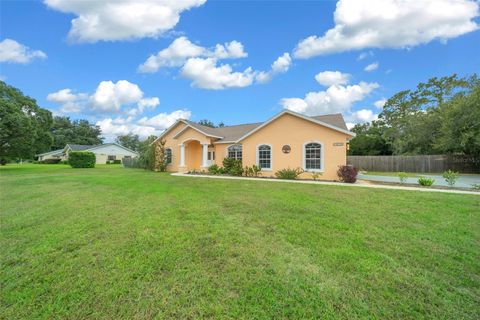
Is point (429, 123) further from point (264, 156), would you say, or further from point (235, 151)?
point (235, 151)

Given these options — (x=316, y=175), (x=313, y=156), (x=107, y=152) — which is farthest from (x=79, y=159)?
(x=316, y=175)

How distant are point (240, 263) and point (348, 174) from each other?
11154mm

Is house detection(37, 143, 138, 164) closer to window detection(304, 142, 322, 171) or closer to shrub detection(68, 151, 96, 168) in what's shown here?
shrub detection(68, 151, 96, 168)

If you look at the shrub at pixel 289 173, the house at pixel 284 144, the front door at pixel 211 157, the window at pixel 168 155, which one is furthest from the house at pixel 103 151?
the shrub at pixel 289 173

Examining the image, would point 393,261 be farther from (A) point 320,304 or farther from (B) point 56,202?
(B) point 56,202

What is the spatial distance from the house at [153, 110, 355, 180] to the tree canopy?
1178cm

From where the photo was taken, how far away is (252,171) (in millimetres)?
15805

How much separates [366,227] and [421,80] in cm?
3707

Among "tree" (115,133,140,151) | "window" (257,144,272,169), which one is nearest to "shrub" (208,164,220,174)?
"window" (257,144,272,169)

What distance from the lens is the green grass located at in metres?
2.47

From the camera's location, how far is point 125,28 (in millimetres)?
13062

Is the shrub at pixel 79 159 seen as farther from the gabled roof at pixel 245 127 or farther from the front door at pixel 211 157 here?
the front door at pixel 211 157

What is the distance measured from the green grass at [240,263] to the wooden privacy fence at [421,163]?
715 inches

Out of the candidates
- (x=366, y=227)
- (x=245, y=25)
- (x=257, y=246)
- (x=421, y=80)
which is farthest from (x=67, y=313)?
(x=421, y=80)
